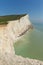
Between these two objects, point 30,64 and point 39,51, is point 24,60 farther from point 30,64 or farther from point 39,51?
point 39,51

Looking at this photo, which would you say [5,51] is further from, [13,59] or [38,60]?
[38,60]

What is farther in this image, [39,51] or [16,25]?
[16,25]

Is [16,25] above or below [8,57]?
above

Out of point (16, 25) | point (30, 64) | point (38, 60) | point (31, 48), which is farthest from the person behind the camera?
point (16, 25)

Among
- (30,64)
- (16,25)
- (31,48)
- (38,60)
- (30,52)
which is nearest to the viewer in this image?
(30,64)

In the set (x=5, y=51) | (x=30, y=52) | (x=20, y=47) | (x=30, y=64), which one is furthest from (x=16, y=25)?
(x=30, y=64)

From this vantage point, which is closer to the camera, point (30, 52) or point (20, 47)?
point (30, 52)

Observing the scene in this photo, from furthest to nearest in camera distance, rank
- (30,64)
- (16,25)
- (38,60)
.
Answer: (16,25), (38,60), (30,64)

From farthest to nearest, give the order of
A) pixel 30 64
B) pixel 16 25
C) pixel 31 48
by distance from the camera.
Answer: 1. pixel 16 25
2. pixel 31 48
3. pixel 30 64

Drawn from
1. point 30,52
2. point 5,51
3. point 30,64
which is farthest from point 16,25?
point 30,64
